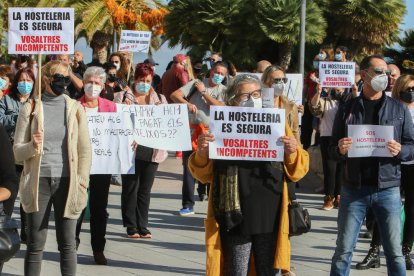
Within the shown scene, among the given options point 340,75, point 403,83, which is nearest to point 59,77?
point 403,83

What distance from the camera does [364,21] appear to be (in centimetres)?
2358

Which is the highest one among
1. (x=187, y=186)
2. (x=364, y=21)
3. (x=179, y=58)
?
(x=364, y=21)

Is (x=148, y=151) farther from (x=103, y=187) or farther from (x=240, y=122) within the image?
(x=240, y=122)

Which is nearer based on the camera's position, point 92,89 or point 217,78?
point 92,89

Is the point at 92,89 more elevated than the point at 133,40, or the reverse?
the point at 133,40

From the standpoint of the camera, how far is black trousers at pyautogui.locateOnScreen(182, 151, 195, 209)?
11.9 metres

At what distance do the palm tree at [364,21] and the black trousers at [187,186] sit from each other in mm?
12434

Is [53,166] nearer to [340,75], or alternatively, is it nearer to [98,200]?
[98,200]

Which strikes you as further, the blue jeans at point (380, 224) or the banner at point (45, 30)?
the banner at point (45, 30)

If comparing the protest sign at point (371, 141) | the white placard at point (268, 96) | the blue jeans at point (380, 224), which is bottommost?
the blue jeans at point (380, 224)

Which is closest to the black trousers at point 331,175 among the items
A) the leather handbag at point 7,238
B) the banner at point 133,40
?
the banner at point 133,40

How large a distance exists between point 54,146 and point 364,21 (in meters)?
17.1

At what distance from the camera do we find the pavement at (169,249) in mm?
8984

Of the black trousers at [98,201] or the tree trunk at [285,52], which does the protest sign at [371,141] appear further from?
the tree trunk at [285,52]
